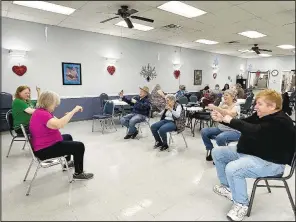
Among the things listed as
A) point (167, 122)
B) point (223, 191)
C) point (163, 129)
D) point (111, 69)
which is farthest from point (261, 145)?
point (111, 69)

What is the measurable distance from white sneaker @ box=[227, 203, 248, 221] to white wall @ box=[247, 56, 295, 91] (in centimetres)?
1132

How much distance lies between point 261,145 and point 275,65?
12.0m

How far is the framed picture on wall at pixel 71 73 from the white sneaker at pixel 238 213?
549 cm

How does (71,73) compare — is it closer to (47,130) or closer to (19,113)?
(19,113)

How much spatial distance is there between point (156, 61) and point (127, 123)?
435cm

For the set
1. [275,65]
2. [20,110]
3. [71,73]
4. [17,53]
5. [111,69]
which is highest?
[275,65]

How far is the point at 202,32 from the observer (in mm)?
6371

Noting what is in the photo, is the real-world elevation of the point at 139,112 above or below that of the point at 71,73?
below

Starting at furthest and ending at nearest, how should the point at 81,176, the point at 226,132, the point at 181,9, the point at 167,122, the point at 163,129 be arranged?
the point at 181,9, the point at 167,122, the point at 163,129, the point at 226,132, the point at 81,176

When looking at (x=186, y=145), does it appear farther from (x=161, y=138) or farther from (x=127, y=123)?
(x=127, y=123)

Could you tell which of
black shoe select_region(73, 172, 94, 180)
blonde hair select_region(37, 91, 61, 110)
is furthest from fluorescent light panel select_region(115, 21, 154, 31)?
black shoe select_region(73, 172, 94, 180)

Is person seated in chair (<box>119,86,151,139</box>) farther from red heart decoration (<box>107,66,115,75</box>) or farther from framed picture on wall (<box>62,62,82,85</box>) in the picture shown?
red heart decoration (<box>107,66,115,75</box>)

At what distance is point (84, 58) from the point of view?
6383 mm

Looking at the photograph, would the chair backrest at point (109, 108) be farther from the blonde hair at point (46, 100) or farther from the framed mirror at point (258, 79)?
the framed mirror at point (258, 79)
